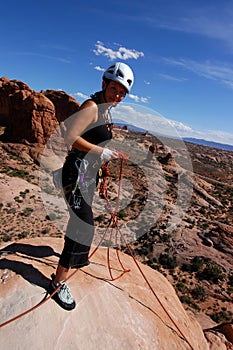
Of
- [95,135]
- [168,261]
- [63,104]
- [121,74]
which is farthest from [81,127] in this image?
[63,104]

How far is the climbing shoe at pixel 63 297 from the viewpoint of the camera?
3.31 m

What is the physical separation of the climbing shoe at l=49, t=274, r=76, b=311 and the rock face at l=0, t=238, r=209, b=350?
6cm

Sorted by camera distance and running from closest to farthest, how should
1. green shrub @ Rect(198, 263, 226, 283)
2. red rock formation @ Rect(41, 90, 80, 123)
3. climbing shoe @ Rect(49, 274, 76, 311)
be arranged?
1. climbing shoe @ Rect(49, 274, 76, 311)
2. green shrub @ Rect(198, 263, 226, 283)
3. red rock formation @ Rect(41, 90, 80, 123)

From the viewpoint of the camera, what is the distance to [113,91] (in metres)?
3.27

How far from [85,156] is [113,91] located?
2.62ft

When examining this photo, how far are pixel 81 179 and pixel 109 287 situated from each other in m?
1.75

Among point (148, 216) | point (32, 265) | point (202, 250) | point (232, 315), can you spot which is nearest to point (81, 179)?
point (32, 265)

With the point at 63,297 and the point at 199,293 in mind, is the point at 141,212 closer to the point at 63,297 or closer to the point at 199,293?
the point at 199,293

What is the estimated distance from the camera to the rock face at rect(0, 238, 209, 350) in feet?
9.78

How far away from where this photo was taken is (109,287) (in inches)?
161

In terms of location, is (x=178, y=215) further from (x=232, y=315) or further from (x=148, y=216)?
(x=232, y=315)

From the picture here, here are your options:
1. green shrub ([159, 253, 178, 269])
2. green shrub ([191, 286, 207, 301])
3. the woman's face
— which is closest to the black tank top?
the woman's face

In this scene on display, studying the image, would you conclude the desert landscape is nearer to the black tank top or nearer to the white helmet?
the black tank top

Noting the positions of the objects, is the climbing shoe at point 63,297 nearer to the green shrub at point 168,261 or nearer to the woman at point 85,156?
the woman at point 85,156
